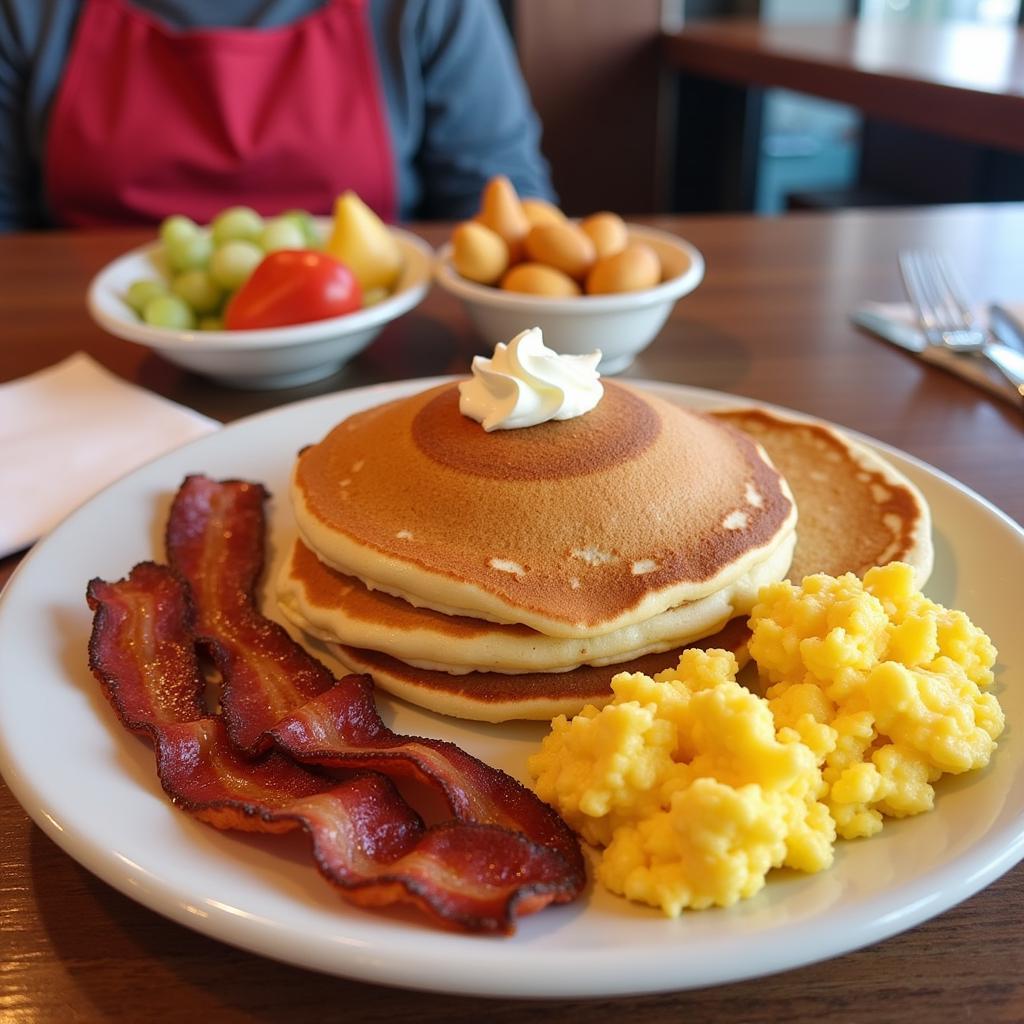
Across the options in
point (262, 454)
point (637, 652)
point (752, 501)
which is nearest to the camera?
point (637, 652)

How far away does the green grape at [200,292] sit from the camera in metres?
1.87

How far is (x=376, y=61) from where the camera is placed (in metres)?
2.95

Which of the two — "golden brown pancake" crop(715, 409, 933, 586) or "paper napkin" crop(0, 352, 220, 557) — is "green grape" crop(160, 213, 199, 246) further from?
"golden brown pancake" crop(715, 409, 933, 586)

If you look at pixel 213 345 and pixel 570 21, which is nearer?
pixel 213 345

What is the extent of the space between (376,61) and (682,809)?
282cm

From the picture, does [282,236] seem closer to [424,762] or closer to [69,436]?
[69,436]

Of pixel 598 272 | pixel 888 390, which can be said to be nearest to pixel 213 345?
pixel 598 272

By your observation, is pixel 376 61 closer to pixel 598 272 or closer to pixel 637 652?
pixel 598 272

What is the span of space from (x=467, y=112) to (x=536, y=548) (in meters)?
2.46

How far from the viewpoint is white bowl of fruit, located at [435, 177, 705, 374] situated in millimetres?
1702

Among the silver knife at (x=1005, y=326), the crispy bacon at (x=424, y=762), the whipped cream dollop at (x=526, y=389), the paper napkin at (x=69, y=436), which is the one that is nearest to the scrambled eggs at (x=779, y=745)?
the crispy bacon at (x=424, y=762)

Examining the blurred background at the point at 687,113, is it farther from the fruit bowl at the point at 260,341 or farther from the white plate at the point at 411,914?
the white plate at the point at 411,914

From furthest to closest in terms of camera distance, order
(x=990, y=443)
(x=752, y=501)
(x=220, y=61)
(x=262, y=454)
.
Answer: (x=220, y=61) < (x=990, y=443) < (x=262, y=454) < (x=752, y=501)

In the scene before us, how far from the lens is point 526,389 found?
109 centimetres
